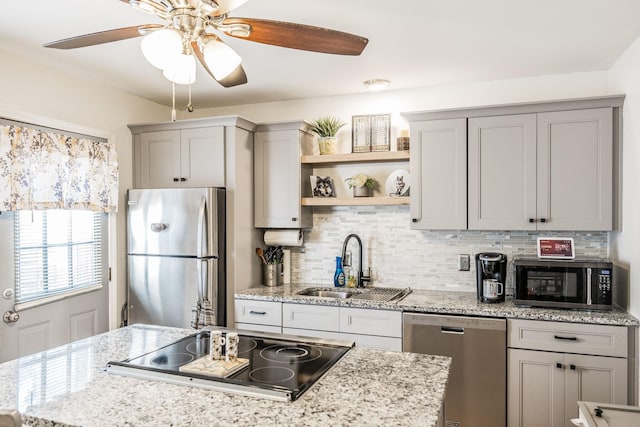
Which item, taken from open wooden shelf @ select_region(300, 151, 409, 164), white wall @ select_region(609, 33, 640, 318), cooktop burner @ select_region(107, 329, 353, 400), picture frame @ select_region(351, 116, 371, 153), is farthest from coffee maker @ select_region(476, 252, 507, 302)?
cooktop burner @ select_region(107, 329, 353, 400)

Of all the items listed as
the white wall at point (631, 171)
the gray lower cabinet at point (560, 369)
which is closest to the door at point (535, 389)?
the gray lower cabinet at point (560, 369)

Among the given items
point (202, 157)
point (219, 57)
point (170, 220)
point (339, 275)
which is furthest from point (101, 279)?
point (219, 57)

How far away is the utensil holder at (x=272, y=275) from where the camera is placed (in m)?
3.57

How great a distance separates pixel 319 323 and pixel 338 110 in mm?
1724

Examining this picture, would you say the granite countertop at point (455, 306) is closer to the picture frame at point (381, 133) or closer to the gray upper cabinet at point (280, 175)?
the gray upper cabinet at point (280, 175)

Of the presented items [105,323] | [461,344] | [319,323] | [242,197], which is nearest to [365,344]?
[319,323]

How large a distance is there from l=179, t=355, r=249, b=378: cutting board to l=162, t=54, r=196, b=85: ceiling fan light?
3.39 ft

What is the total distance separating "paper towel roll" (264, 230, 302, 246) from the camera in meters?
3.59

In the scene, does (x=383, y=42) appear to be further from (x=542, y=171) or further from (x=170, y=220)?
(x=170, y=220)

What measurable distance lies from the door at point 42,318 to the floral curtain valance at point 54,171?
19cm

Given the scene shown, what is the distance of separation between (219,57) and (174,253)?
2032 millimetres

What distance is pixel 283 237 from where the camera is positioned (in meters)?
3.61

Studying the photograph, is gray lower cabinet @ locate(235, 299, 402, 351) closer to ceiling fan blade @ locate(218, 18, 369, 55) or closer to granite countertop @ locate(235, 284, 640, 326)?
granite countertop @ locate(235, 284, 640, 326)

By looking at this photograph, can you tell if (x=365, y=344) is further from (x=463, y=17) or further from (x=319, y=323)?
(x=463, y=17)
